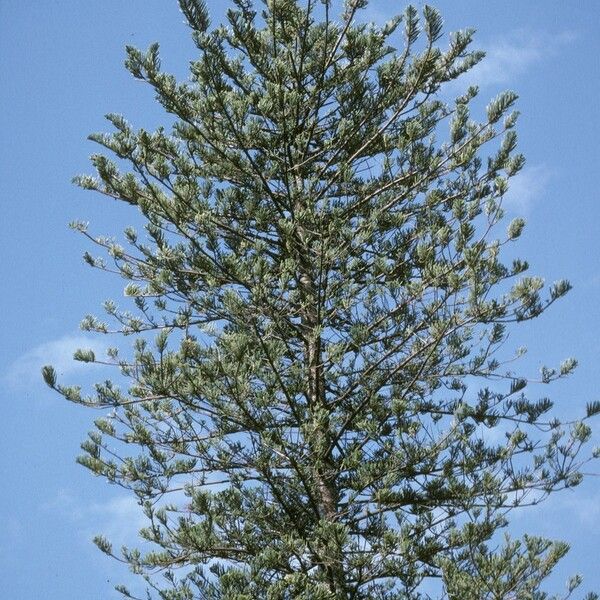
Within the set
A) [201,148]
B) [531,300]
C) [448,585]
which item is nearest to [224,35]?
[201,148]

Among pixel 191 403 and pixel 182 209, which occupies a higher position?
pixel 182 209

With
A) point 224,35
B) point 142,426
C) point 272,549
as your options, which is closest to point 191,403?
point 142,426

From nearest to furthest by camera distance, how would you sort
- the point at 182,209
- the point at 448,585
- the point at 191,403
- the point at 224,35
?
the point at 448,585, the point at 191,403, the point at 182,209, the point at 224,35

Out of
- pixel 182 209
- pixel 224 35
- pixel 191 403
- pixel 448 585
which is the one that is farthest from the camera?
pixel 224 35

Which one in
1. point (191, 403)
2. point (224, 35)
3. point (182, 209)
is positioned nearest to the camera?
point (191, 403)

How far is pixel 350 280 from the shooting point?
7.17 meters

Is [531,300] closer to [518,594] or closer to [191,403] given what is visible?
[518,594]

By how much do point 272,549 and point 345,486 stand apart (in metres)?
0.92

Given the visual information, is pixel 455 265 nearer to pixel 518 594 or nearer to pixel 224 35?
pixel 518 594

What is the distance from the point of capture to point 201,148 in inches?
312

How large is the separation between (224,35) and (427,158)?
79.8 inches

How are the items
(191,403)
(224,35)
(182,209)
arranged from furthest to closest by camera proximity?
(224,35), (182,209), (191,403)

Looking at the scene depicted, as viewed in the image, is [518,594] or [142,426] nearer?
[518,594]

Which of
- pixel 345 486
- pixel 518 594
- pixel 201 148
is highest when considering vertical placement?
pixel 201 148
